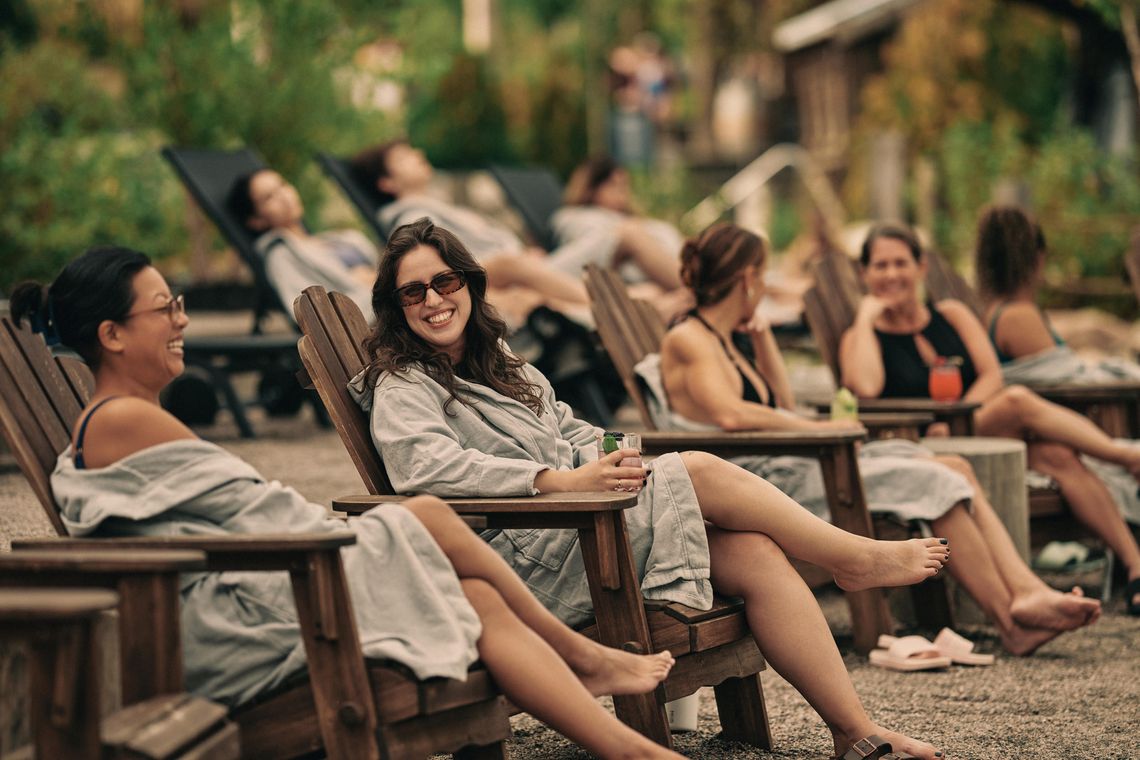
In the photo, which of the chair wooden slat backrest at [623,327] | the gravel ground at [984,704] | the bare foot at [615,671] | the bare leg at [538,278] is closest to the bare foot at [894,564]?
the gravel ground at [984,704]

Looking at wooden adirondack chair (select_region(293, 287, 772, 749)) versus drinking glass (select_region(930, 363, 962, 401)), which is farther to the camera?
drinking glass (select_region(930, 363, 962, 401))

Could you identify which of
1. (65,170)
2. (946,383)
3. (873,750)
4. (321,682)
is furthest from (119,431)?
(65,170)

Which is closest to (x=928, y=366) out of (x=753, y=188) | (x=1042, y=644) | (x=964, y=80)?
(x=1042, y=644)

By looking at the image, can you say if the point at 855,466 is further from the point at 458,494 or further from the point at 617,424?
the point at 617,424

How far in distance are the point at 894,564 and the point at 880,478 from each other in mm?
1369

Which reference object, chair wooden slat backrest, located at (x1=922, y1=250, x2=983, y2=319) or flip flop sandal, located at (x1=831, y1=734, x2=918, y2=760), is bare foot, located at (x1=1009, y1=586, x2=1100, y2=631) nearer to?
flip flop sandal, located at (x1=831, y1=734, x2=918, y2=760)

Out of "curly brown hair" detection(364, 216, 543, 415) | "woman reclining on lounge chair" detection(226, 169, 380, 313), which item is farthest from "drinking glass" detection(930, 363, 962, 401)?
"woman reclining on lounge chair" detection(226, 169, 380, 313)

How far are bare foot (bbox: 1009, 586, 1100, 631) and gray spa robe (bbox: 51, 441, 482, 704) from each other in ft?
7.67

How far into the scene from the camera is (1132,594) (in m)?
5.83

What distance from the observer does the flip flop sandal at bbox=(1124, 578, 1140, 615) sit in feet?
19.0

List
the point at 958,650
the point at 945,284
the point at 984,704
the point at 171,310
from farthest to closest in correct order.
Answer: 1. the point at 945,284
2. the point at 958,650
3. the point at 984,704
4. the point at 171,310

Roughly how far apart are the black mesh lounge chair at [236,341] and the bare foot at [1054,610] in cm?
408

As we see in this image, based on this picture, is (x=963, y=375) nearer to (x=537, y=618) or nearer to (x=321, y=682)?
(x=537, y=618)

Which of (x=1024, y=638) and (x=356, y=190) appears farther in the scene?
(x=356, y=190)
